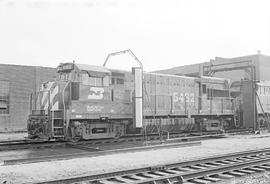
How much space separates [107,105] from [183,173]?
7159 millimetres

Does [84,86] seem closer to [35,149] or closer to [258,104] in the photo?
[35,149]

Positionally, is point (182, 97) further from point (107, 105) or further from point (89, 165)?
point (89, 165)

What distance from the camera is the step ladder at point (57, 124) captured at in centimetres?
1218

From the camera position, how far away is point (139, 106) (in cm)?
1345

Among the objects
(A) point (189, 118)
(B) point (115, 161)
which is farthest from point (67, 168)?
(A) point (189, 118)

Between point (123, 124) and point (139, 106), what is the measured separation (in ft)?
4.92

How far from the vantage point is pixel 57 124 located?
1246 centimetres

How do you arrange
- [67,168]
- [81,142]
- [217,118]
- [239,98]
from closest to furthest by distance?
[67,168] → [81,142] → [217,118] → [239,98]

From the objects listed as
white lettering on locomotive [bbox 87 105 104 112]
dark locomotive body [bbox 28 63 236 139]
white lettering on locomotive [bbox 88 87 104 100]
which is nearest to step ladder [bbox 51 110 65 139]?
dark locomotive body [bbox 28 63 236 139]

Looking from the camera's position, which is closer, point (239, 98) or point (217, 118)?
point (217, 118)

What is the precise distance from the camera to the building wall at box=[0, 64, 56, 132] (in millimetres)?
25930

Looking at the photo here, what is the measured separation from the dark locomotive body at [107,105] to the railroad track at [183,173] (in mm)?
5559

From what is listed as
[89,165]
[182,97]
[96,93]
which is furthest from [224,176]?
[182,97]

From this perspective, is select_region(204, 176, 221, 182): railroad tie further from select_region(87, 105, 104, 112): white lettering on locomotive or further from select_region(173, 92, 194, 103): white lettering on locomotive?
select_region(173, 92, 194, 103): white lettering on locomotive
